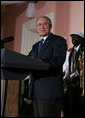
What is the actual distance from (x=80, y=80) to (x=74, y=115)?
1.46ft

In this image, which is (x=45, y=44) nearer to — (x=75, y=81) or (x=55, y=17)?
(x=75, y=81)

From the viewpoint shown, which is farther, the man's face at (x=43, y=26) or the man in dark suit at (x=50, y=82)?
the man's face at (x=43, y=26)

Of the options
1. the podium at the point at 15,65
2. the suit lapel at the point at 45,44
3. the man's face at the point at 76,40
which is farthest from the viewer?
the man's face at the point at 76,40

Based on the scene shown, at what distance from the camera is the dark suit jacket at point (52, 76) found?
155 cm

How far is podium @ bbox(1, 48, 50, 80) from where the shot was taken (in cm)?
121

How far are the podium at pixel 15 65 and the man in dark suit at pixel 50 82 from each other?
196mm

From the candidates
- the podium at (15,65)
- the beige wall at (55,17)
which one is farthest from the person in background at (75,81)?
the podium at (15,65)

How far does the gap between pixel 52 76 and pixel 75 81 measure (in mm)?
1193

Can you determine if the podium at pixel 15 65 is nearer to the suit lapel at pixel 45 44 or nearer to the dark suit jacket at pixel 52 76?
the dark suit jacket at pixel 52 76

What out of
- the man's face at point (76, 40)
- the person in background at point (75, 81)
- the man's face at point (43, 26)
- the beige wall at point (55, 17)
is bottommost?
the person in background at point (75, 81)

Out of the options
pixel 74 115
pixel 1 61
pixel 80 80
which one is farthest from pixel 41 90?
pixel 74 115

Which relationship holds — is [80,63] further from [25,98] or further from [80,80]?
[25,98]

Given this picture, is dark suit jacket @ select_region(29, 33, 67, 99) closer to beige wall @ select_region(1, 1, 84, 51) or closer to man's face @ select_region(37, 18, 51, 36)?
man's face @ select_region(37, 18, 51, 36)

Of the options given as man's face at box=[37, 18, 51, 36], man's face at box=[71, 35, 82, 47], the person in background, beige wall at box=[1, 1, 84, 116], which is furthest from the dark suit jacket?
beige wall at box=[1, 1, 84, 116]
